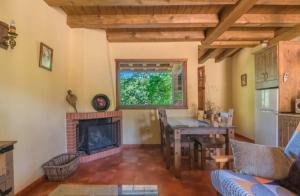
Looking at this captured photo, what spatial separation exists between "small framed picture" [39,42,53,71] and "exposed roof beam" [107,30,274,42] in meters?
1.77

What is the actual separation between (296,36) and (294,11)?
54 centimetres

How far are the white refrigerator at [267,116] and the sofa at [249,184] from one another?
82.0 inches

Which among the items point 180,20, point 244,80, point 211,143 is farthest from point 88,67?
point 244,80

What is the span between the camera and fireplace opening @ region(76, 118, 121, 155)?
434cm

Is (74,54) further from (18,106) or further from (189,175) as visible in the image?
(189,175)

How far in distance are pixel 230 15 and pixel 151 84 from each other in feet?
9.13

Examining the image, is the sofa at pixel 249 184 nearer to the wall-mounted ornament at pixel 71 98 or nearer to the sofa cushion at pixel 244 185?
the sofa cushion at pixel 244 185

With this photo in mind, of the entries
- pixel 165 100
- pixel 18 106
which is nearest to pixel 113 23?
pixel 18 106

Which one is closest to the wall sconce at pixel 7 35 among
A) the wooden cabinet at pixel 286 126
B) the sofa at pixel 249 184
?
the sofa at pixel 249 184

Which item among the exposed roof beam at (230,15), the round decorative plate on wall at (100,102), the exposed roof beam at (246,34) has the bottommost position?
the round decorative plate on wall at (100,102)

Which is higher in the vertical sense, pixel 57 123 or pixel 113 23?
pixel 113 23

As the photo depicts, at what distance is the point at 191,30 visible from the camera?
478 cm

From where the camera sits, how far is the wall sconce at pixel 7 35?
233cm

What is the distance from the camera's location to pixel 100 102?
4527 mm
